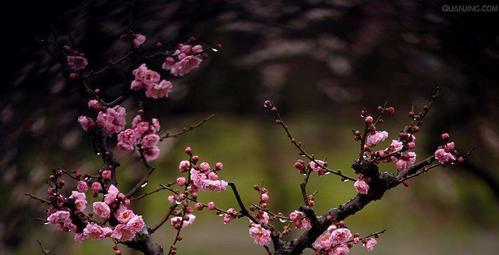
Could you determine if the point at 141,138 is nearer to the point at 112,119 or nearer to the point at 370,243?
the point at 112,119

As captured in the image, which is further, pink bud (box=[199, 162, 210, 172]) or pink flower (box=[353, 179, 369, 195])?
pink bud (box=[199, 162, 210, 172])

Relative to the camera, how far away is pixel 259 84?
5.58 metres

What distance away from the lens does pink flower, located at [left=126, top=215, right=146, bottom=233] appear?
1.88 metres

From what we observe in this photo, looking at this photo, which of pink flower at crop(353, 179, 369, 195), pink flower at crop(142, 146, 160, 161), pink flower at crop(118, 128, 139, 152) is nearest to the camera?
pink flower at crop(353, 179, 369, 195)

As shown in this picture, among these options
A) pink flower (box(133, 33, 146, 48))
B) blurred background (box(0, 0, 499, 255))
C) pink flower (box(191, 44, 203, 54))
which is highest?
pink flower (box(133, 33, 146, 48))

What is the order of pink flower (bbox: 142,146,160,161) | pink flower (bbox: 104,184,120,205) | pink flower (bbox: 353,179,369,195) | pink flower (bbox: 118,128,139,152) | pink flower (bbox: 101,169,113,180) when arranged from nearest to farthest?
1. pink flower (bbox: 353,179,369,195)
2. pink flower (bbox: 104,184,120,205)
3. pink flower (bbox: 101,169,113,180)
4. pink flower (bbox: 118,128,139,152)
5. pink flower (bbox: 142,146,160,161)

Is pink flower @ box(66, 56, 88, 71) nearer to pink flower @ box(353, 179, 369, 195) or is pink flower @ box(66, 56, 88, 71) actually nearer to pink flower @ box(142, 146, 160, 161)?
pink flower @ box(142, 146, 160, 161)

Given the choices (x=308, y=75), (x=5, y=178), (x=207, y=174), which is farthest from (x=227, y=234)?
(x=207, y=174)

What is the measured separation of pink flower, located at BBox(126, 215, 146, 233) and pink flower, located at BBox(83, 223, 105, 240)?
0.09 meters

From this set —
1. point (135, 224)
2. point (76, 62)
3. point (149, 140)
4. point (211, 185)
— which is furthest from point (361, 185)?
point (76, 62)

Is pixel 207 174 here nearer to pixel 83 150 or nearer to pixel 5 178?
pixel 5 178

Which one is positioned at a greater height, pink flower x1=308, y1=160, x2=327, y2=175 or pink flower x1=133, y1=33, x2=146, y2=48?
pink flower x1=133, y1=33, x2=146, y2=48

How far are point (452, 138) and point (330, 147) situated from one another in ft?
12.0

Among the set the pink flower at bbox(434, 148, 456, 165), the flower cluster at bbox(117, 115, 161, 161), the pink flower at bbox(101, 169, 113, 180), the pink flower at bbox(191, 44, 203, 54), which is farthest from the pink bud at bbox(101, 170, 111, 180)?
the pink flower at bbox(434, 148, 456, 165)
